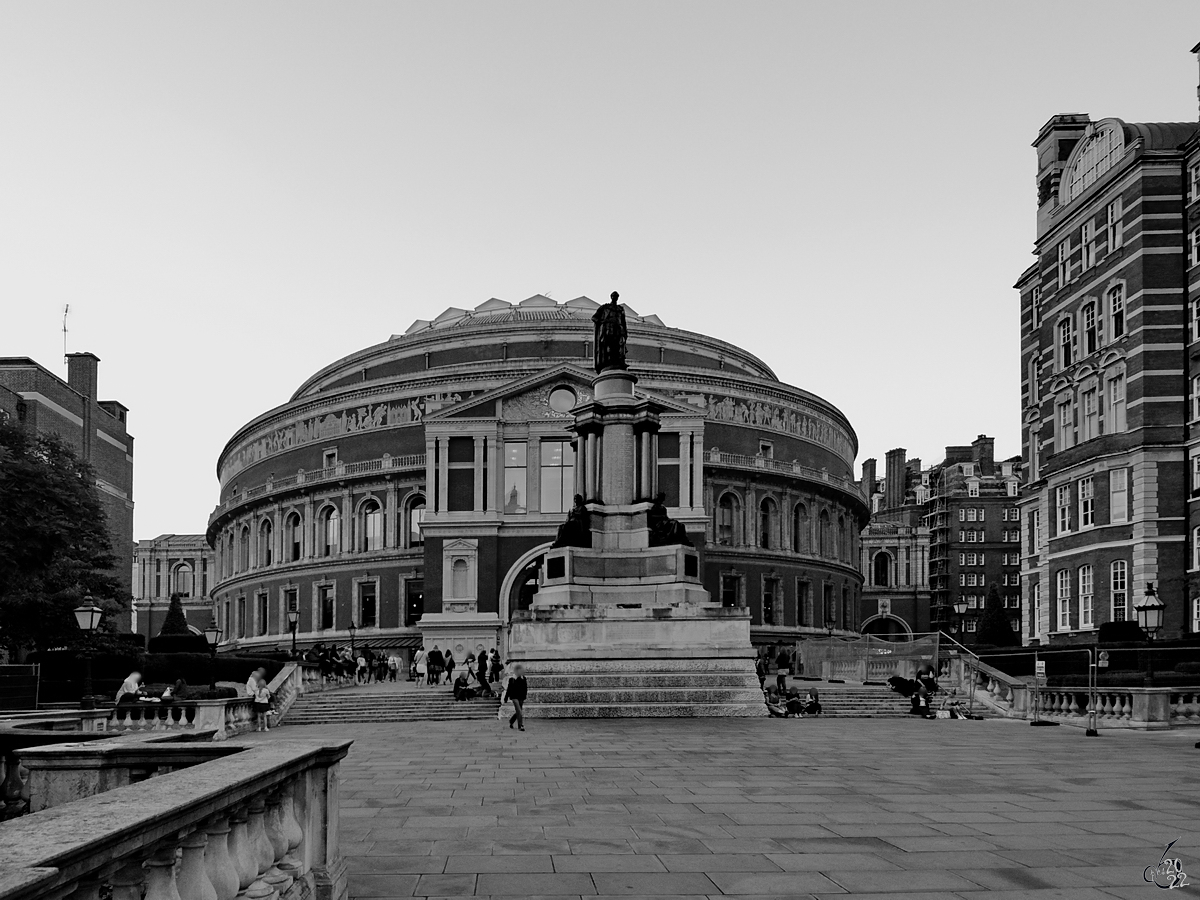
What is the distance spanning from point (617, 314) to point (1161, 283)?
23043 millimetres

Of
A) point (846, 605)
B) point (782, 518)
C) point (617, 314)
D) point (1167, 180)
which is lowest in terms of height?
point (846, 605)

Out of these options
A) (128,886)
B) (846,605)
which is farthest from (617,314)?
(846,605)

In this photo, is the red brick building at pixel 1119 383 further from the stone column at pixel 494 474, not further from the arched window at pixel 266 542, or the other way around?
the arched window at pixel 266 542

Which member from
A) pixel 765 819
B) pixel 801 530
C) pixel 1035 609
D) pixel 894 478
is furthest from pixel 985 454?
pixel 765 819

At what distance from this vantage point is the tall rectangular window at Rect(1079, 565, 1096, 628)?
170 ft

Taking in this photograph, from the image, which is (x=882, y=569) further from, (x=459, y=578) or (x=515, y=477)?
(x=459, y=578)

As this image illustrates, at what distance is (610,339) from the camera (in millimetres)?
41438

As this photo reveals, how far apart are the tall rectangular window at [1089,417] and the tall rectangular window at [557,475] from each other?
26420 mm

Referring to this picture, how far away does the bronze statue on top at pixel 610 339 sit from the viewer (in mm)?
41406

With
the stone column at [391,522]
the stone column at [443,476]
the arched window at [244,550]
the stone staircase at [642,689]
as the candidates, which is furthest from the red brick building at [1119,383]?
the arched window at [244,550]

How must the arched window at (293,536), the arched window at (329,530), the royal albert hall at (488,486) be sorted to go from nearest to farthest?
the royal albert hall at (488,486)
the arched window at (329,530)
the arched window at (293,536)

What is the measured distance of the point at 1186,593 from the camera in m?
47.4

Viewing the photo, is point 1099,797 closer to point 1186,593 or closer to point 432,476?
point 1186,593

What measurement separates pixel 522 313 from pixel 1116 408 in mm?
49745
